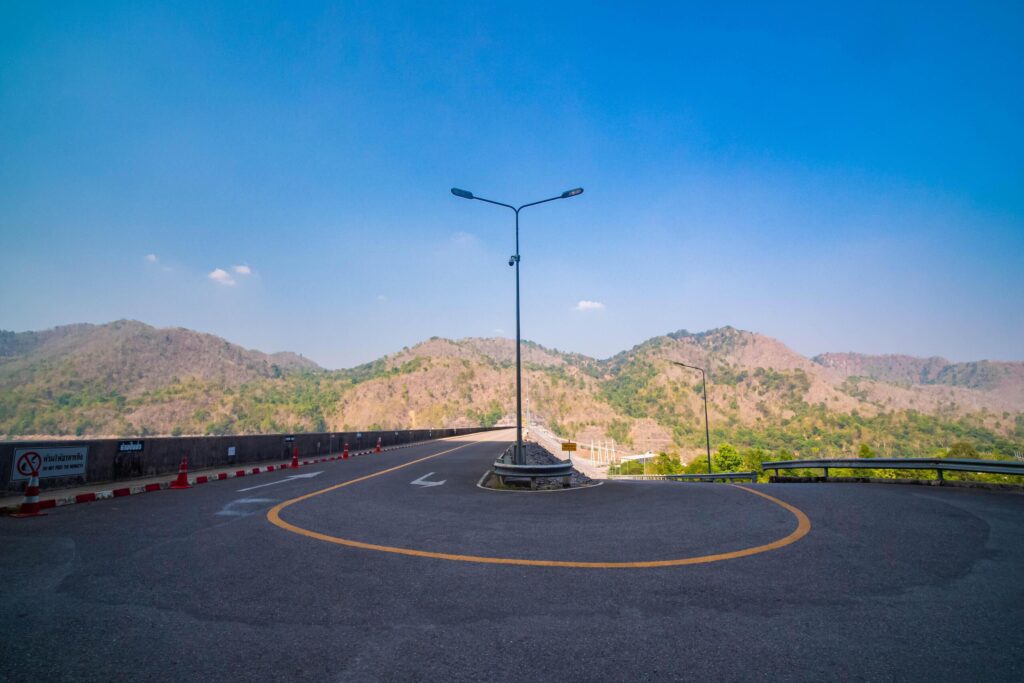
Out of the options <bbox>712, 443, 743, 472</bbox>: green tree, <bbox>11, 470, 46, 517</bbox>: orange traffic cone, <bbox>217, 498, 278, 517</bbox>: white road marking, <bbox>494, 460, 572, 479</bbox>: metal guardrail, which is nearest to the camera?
<bbox>217, 498, 278, 517</bbox>: white road marking

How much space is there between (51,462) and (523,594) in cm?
1274

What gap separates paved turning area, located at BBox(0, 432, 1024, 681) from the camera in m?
3.04

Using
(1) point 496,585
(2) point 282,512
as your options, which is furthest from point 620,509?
(2) point 282,512

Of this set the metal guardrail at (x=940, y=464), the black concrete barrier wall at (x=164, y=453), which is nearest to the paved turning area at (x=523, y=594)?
the metal guardrail at (x=940, y=464)

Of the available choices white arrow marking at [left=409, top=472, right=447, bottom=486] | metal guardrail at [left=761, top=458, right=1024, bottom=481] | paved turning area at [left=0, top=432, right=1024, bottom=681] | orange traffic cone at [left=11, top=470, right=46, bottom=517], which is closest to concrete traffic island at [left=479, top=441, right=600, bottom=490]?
white arrow marking at [left=409, top=472, right=447, bottom=486]

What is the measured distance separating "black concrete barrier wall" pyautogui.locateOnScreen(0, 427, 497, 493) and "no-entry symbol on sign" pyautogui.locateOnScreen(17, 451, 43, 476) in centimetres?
18

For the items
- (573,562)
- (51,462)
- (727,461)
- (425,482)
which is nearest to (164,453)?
(51,462)

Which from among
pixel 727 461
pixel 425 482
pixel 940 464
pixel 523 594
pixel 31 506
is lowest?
pixel 727 461

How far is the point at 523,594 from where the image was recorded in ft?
14.0

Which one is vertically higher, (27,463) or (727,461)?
(27,463)

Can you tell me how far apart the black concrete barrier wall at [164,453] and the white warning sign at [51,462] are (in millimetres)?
103

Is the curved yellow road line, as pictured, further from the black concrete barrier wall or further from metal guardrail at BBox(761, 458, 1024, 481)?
the black concrete barrier wall

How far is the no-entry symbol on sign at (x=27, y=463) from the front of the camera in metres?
10.3

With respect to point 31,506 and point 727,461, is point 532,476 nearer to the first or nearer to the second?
point 31,506
